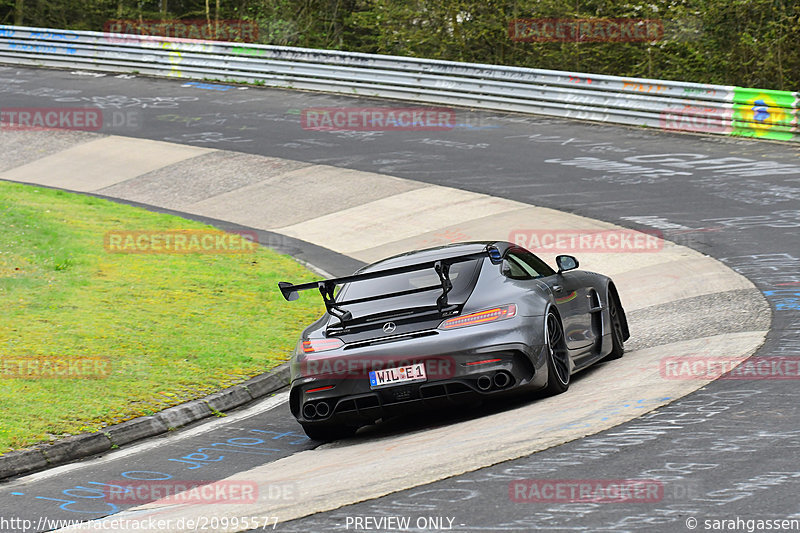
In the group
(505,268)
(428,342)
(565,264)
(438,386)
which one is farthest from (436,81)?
(438,386)

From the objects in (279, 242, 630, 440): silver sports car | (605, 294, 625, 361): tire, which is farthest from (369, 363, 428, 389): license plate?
(605, 294, 625, 361): tire

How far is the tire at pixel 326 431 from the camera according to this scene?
8234mm

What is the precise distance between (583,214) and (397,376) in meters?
9.74

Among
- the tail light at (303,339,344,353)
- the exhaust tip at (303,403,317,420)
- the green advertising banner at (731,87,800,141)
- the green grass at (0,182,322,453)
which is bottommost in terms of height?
the green grass at (0,182,322,453)

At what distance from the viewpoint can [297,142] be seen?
2397 centimetres

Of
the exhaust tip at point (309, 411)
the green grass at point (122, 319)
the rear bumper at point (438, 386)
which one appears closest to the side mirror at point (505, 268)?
the rear bumper at point (438, 386)

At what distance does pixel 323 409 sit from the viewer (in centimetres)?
809

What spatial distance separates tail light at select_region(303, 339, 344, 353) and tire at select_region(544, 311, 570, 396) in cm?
153

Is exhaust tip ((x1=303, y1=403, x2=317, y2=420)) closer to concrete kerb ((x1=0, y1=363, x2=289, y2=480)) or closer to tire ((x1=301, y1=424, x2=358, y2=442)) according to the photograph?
tire ((x1=301, y1=424, x2=358, y2=442))

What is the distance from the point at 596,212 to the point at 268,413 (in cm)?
896

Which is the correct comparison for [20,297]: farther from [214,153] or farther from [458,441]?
[214,153]

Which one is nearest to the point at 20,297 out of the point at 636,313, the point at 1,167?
the point at 636,313

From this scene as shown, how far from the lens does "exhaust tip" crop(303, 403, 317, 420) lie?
8133 millimetres

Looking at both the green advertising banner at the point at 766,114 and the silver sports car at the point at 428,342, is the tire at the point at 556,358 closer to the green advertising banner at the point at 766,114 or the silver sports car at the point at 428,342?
the silver sports car at the point at 428,342
